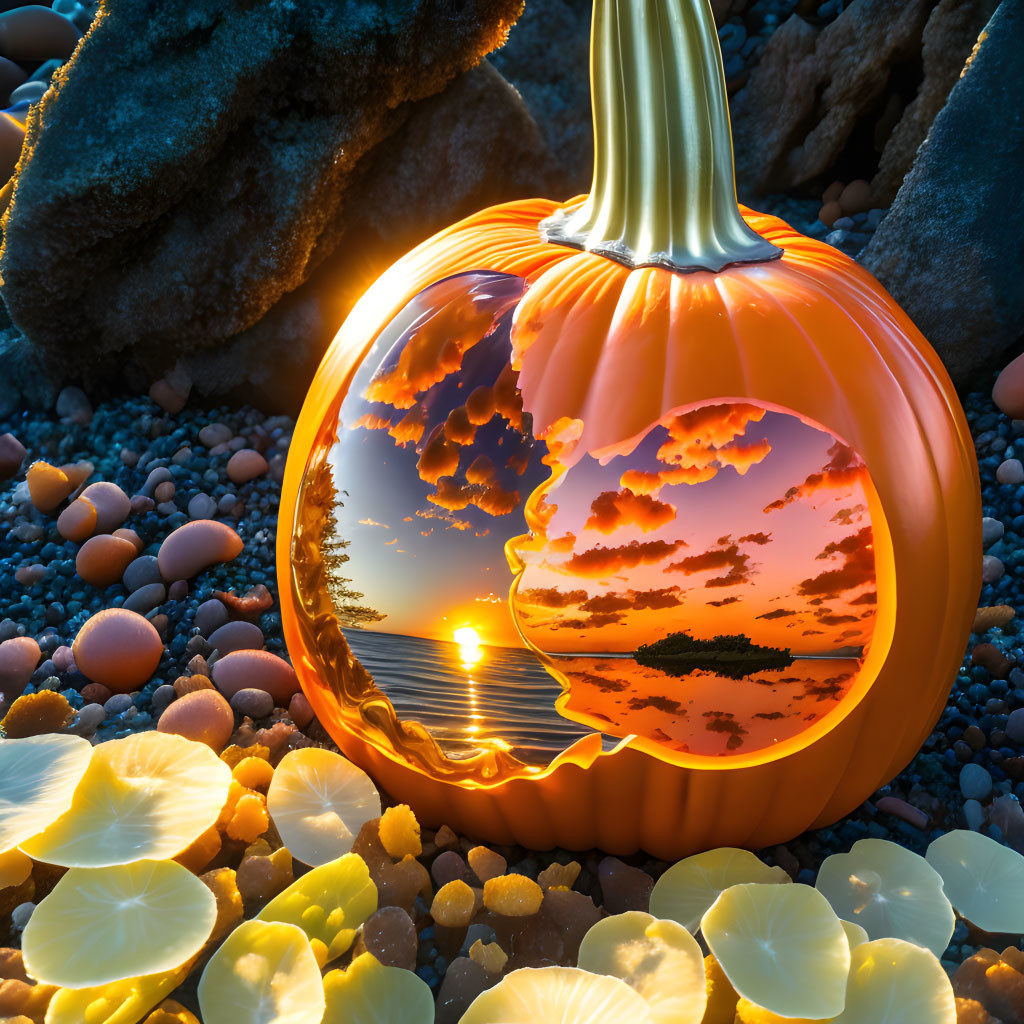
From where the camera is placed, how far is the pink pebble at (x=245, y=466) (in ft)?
6.95

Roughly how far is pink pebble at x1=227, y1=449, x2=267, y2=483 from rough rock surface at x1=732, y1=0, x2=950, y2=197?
5.49 feet

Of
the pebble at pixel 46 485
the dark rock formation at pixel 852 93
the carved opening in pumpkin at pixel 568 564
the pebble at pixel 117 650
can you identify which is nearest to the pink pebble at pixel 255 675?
the pebble at pixel 117 650

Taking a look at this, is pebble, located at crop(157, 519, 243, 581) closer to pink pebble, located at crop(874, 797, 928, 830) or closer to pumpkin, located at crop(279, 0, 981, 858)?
pumpkin, located at crop(279, 0, 981, 858)

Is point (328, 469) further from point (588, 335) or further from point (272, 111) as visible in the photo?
point (272, 111)

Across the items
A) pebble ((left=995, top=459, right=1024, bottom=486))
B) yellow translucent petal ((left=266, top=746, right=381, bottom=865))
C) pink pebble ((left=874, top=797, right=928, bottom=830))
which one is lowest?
pink pebble ((left=874, top=797, right=928, bottom=830))

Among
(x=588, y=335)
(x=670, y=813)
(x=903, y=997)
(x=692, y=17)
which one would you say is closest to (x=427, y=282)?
(x=588, y=335)

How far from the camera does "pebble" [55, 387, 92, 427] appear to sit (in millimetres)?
2312

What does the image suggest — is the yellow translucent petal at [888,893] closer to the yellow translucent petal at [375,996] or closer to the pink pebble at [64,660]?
the yellow translucent petal at [375,996]

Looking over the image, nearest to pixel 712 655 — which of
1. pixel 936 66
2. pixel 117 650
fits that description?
pixel 117 650

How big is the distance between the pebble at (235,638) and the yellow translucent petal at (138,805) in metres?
0.48

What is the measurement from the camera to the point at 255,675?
1.56 metres

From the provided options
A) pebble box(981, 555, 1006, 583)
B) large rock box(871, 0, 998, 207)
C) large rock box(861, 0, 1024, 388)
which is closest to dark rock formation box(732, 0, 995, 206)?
large rock box(871, 0, 998, 207)

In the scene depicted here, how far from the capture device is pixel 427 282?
128 centimetres

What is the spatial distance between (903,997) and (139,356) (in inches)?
82.2
